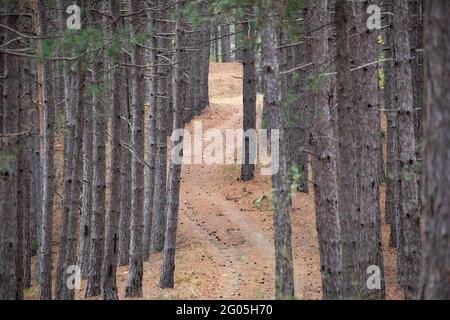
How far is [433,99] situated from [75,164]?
307 inches

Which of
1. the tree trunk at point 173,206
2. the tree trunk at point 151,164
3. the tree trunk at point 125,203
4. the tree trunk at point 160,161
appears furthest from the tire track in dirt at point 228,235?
the tree trunk at point 125,203

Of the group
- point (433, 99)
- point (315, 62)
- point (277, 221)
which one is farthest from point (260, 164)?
point (433, 99)

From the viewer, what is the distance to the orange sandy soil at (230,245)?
16438 mm

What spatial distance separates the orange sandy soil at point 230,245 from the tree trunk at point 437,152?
585 cm

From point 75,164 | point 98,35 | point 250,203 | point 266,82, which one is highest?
point 98,35

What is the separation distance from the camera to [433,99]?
7133 mm

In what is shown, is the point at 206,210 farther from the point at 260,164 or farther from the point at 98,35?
the point at 98,35

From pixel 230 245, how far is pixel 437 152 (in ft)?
48.6

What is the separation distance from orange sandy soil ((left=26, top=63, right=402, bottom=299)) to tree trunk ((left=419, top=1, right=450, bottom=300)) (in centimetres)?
585

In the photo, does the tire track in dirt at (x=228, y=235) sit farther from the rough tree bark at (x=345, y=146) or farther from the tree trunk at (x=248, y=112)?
the rough tree bark at (x=345, y=146)

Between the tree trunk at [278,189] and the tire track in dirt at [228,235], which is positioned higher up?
the tree trunk at [278,189]

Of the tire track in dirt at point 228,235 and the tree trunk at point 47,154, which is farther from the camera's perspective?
the tire track in dirt at point 228,235

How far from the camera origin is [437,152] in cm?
711

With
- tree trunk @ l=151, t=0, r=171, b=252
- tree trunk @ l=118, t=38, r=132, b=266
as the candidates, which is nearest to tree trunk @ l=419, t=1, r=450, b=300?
tree trunk @ l=118, t=38, r=132, b=266
